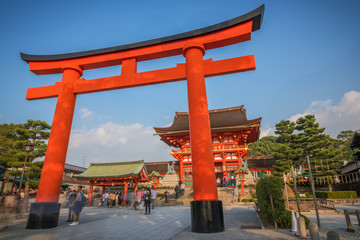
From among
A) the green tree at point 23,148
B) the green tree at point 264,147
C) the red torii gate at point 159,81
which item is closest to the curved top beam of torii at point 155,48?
the red torii gate at point 159,81

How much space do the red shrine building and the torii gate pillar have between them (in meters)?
16.8

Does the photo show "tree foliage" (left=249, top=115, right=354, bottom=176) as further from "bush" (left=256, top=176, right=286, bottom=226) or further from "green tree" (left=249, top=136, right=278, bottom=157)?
"green tree" (left=249, top=136, right=278, bottom=157)

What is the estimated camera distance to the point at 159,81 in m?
7.49

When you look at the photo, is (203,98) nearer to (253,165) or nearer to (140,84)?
(140,84)

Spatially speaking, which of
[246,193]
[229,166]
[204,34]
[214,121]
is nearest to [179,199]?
[246,193]

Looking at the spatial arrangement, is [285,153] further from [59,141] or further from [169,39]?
[59,141]

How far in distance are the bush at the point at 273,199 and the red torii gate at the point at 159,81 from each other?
76.0 inches

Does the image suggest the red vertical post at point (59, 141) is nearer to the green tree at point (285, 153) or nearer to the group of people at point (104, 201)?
the group of people at point (104, 201)

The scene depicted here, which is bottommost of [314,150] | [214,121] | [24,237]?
[24,237]

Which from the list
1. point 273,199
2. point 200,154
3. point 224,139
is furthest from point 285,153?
point 200,154

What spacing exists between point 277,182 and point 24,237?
23.8ft

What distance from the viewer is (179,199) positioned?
18.4 m

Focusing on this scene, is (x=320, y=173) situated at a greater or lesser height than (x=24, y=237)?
greater

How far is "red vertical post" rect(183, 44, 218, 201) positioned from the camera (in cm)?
573
